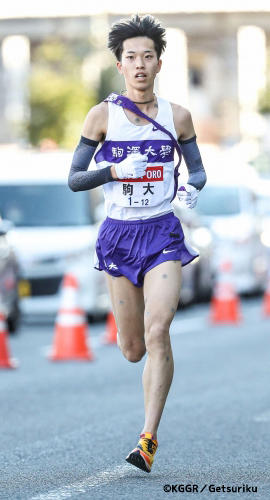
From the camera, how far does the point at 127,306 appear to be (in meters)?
7.13

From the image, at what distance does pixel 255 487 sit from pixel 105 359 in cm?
729

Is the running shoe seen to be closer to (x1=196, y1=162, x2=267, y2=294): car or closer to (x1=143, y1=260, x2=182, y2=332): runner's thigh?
(x1=143, y1=260, x2=182, y2=332): runner's thigh

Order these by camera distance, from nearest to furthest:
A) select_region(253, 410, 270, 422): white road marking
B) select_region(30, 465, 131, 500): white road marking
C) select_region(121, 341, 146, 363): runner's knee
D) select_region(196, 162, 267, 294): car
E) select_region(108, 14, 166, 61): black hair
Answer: select_region(30, 465, 131, 500): white road marking → select_region(108, 14, 166, 61): black hair → select_region(121, 341, 146, 363): runner's knee → select_region(253, 410, 270, 422): white road marking → select_region(196, 162, 267, 294): car

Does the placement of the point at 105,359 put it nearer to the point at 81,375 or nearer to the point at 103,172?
the point at 81,375

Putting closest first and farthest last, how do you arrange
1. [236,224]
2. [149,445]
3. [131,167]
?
[149,445] → [131,167] → [236,224]

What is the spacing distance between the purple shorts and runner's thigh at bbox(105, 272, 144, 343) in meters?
0.04

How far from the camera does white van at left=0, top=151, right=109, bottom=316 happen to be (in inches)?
683

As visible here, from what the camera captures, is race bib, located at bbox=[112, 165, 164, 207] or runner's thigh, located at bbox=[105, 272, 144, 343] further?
runner's thigh, located at bbox=[105, 272, 144, 343]

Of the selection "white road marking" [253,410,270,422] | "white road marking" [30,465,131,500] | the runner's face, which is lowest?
"white road marking" [253,410,270,422]

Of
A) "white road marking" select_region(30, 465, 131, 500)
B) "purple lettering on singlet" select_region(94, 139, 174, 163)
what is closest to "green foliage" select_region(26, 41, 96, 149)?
"purple lettering on singlet" select_region(94, 139, 174, 163)

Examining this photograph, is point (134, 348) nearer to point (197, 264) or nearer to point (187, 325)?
point (187, 325)

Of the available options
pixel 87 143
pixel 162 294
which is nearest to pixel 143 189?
pixel 87 143

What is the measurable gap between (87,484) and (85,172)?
1.43m

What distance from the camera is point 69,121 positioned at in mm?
48719
